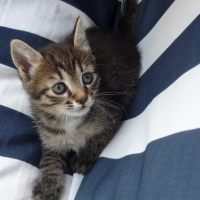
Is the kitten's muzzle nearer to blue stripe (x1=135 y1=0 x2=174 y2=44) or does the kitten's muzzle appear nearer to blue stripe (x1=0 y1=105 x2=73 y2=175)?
blue stripe (x1=0 y1=105 x2=73 y2=175)

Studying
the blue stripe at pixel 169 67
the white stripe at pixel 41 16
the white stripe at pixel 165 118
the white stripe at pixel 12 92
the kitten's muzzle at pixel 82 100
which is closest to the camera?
the white stripe at pixel 165 118

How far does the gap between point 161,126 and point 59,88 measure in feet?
1.25

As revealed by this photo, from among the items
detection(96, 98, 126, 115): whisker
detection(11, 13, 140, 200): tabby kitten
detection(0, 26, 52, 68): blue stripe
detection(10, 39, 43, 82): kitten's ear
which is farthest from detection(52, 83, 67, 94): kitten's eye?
detection(0, 26, 52, 68): blue stripe

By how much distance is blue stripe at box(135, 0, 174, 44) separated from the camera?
130cm

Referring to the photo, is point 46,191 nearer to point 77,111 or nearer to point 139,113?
point 77,111

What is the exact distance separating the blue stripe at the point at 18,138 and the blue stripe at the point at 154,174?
23cm

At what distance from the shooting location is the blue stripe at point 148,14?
1.30 meters

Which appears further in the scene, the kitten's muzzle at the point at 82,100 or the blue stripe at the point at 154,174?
the kitten's muzzle at the point at 82,100

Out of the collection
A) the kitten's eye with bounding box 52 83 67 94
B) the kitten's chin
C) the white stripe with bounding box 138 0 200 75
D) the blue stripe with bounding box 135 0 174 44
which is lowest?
the kitten's chin

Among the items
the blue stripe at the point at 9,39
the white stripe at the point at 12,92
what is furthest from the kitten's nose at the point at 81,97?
the blue stripe at the point at 9,39

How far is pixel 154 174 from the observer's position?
0.90m

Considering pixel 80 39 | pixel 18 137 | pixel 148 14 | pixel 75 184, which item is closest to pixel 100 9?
pixel 148 14

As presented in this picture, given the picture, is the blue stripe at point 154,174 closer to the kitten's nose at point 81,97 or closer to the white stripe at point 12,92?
the kitten's nose at point 81,97

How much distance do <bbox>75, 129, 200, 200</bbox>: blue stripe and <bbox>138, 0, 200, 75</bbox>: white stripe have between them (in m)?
0.41
